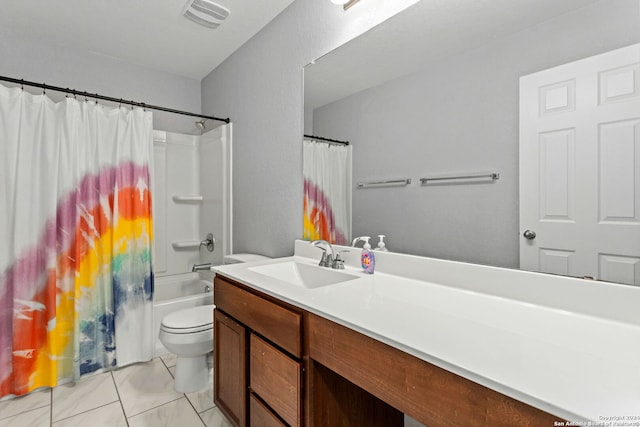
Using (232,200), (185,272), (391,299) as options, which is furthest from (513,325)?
(185,272)

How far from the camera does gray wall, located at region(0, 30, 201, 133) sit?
223cm

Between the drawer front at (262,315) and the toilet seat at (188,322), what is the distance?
368 mm

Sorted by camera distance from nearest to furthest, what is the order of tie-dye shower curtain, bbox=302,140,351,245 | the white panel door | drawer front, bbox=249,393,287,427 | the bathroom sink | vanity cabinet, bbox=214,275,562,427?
vanity cabinet, bbox=214,275,562,427 < the white panel door < drawer front, bbox=249,393,287,427 < the bathroom sink < tie-dye shower curtain, bbox=302,140,351,245

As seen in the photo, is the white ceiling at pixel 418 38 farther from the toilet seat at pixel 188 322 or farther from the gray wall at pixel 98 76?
the gray wall at pixel 98 76

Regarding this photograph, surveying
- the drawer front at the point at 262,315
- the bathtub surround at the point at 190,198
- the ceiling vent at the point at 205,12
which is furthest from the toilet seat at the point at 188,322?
the ceiling vent at the point at 205,12

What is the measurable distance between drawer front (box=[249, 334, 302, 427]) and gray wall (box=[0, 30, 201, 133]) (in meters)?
2.43

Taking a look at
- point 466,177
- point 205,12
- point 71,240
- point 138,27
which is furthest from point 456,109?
point 71,240

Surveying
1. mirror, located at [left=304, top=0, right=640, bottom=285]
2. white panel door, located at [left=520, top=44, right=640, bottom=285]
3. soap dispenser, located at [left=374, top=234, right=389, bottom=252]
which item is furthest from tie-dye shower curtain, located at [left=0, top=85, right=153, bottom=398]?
white panel door, located at [left=520, top=44, right=640, bottom=285]

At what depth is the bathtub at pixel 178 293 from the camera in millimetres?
2371

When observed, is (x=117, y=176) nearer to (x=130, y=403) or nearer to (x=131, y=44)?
(x=131, y=44)

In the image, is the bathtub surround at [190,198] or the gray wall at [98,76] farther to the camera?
the bathtub surround at [190,198]

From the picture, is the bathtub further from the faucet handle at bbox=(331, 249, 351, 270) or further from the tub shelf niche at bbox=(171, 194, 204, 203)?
the faucet handle at bbox=(331, 249, 351, 270)

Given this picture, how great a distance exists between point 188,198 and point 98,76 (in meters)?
1.19

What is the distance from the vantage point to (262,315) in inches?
48.7
